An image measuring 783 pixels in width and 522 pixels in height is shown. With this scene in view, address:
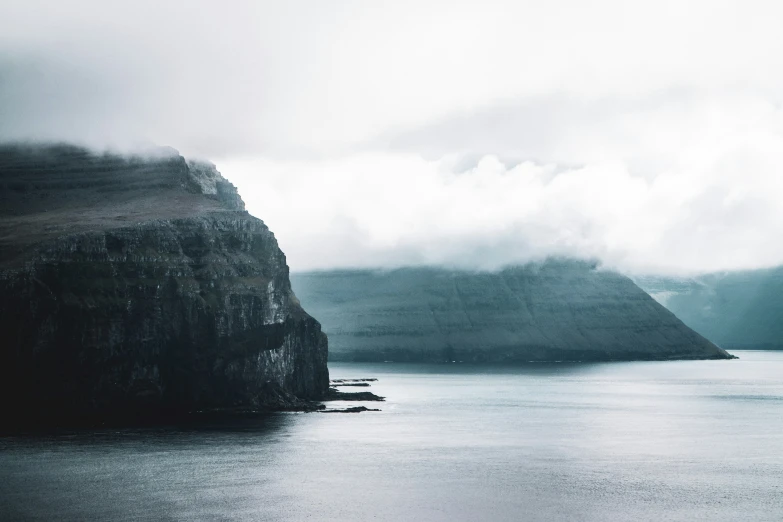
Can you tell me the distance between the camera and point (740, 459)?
15125cm

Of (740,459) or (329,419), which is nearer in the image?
(740,459)

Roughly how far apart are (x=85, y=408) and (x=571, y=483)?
100283 mm

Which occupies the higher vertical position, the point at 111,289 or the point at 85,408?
the point at 111,289

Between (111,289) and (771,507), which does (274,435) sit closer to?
(111,289)

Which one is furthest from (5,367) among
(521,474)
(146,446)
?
(521,474)

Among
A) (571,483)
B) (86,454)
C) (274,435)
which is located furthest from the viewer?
(274,435)

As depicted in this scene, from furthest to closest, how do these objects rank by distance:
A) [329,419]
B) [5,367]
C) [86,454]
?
[329,419], [5,367], [86,454]

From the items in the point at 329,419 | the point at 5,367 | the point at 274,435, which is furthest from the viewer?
the point at 329,419

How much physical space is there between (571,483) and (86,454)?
69419 millimetres

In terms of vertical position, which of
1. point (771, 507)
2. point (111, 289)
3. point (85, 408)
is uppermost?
point (111, 289)

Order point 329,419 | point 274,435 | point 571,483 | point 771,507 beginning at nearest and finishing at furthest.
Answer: point 771,507
point 571,483
point 274,435
point 329,419

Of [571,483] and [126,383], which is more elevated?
[126,383]

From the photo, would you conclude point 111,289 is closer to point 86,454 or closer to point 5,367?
point 5,367

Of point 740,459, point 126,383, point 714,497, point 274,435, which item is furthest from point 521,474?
point 126,383
